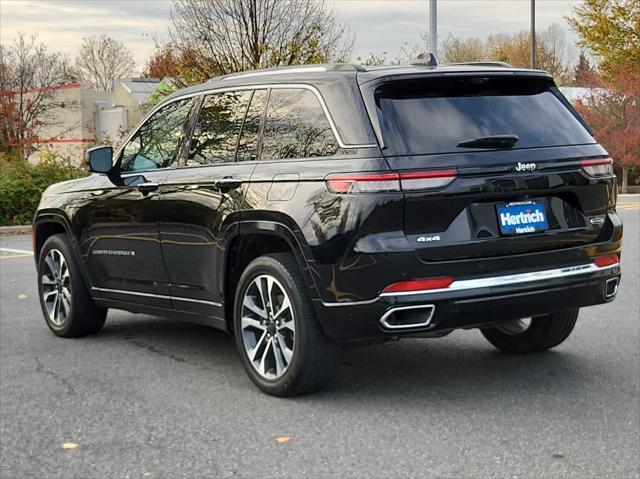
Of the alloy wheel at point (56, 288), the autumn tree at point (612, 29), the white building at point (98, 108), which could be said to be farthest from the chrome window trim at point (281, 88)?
the white building at point (98, 108)

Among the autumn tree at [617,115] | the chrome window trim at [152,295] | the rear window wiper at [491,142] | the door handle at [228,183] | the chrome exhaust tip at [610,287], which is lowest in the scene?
the autumn tree at [617,115]

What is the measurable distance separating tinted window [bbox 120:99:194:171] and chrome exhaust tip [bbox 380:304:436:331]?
216 cm

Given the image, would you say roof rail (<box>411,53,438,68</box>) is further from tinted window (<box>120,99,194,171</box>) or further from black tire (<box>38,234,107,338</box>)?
black tire (<box>38,234,107,338</box>)

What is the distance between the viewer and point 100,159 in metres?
6.96

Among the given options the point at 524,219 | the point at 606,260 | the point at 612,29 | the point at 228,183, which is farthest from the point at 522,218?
the point at 612,29

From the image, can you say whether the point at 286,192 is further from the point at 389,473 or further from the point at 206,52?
the point at 206,52

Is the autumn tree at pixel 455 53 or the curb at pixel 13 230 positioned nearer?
the curb at pixel 13 230

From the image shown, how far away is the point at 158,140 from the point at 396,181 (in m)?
2.38

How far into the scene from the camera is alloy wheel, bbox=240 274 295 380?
554 cm

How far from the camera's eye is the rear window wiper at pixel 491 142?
17.2 feet

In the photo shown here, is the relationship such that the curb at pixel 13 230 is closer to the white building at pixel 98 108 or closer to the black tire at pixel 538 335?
the black tire at pixel 538 335

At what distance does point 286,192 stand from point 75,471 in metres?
1.87

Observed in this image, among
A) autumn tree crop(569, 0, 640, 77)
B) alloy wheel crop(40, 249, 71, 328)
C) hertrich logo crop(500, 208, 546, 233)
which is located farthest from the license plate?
autumn tree crop(569, 0, 640, 77)

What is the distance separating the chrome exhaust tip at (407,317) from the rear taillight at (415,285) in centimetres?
9
